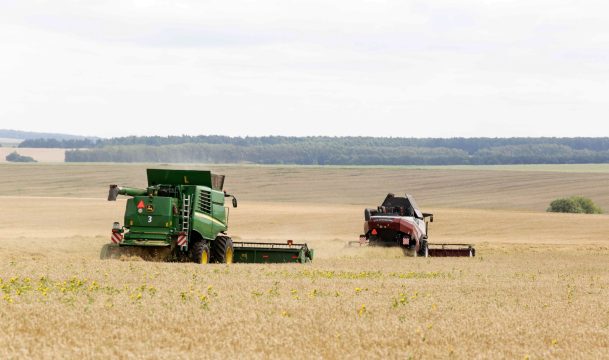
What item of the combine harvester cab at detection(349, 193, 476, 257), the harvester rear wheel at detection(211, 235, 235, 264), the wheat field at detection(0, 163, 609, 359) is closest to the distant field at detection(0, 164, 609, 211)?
the combine harvester cab at detection(349, 193, 476, 257)

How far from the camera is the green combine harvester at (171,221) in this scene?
30.3 metres

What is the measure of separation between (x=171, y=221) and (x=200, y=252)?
1.35 meters

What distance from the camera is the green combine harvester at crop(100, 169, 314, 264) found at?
30.3 m

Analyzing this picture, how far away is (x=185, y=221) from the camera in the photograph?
3050cm

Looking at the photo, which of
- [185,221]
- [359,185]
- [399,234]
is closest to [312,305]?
[185,221]

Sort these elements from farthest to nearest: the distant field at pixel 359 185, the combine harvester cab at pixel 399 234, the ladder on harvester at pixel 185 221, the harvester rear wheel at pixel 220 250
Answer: the distant field at pixel 359 185, the combine harvester cab at pixel 399 234, the harvester rear wheel at pixel 220 250, the ladder on harvester at pixel 185 221

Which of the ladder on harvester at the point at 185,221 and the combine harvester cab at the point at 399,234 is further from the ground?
the ladder on harvester at the point at 185,221

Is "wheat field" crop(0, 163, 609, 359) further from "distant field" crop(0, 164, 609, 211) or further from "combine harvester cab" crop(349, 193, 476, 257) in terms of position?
"distant field" crop(0, 164, 609, 211)

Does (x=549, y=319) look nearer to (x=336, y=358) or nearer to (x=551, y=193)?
(x=336, y=358)

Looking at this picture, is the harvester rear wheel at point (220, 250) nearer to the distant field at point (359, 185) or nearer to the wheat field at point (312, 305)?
the wheat field at point (312, 305)

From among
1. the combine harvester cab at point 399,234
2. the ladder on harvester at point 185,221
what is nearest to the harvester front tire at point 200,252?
the ladder on harvester at point 185,221

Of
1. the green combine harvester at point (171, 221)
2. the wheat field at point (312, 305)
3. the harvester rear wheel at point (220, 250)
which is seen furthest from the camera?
the harvester rear wheel at point (220, 250)

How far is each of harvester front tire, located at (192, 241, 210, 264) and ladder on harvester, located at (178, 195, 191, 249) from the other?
1.28ft

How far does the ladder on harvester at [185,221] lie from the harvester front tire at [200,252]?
389 mm
